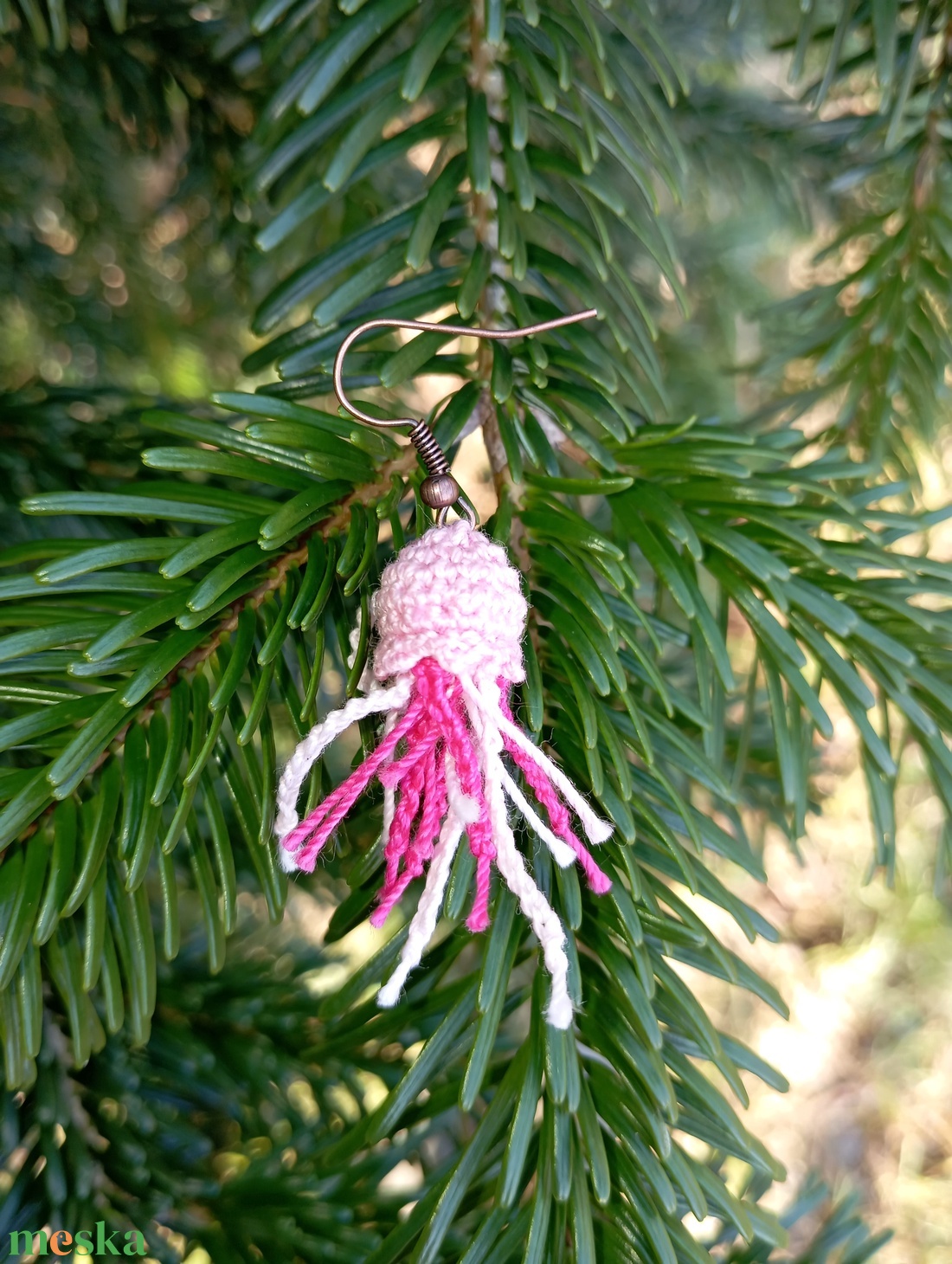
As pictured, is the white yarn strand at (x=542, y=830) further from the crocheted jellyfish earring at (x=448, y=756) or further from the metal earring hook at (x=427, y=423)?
the metal earring hook at (x=427, y=423)

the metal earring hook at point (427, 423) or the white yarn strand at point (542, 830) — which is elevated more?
the metal earring hook at point (427, 423)

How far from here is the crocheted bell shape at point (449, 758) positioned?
0.30m

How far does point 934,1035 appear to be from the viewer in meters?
1.53

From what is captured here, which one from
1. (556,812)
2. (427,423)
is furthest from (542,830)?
(427,423)

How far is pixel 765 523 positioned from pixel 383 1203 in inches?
15.4

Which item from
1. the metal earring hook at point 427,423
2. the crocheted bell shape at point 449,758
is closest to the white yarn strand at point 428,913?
the crocheted bell shape at point 449,758

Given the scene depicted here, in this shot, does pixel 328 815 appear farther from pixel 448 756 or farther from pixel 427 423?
pixel 427 423

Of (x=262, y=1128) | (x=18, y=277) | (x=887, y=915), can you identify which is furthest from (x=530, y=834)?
(x=887, y=915)

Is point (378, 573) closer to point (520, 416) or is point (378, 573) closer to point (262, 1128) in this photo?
point (520, 416)

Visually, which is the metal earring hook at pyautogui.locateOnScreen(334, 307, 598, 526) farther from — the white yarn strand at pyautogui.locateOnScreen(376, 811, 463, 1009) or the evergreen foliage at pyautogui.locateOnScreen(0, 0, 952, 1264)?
the white yarn strand at pyautogui.locateOnScreen(376, 811, 463, 1009)

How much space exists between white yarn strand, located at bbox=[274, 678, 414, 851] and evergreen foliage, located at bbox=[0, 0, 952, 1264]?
1cm

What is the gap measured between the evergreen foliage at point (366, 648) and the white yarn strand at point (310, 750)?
12 mm

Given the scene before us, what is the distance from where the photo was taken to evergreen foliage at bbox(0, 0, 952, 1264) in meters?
0.31

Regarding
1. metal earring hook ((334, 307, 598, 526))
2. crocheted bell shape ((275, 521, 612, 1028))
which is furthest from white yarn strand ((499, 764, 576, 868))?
metal earring hook ((334, 307, 598, 526))
